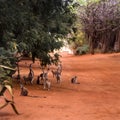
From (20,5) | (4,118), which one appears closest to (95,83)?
(20,5)

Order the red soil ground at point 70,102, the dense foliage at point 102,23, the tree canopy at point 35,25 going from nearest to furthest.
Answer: the red soil ground at point 70,102 < the tree canopy at point 35,25 < the dense foliage at point 102,23

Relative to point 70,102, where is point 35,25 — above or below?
above

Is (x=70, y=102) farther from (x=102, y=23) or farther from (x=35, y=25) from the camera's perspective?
(x=102, y=23)

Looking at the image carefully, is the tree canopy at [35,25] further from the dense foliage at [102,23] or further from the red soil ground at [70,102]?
the dense foliage at [102,23]

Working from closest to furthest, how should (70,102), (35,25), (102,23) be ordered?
(70,102) → (35,25) → (102,23)

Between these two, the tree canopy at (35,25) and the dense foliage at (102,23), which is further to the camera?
the dense foliage at (102,23)

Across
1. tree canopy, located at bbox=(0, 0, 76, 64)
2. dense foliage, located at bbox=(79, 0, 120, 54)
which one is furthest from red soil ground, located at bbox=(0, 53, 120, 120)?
dense foliage, located at bbox=(79, 0, 120, 54)

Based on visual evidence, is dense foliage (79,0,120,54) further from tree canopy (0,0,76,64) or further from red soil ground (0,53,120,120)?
tree canopy (0,0,76,64)

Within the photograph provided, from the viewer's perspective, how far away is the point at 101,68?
27.0 m

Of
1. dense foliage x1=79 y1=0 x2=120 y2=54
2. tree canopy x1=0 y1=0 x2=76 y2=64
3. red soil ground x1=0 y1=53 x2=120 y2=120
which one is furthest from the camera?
dense foliage x1=79 y1=0 x2=120 y2=54

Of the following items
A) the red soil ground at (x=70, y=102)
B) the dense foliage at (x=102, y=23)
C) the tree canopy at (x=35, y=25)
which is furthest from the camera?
the dense foliage at (x=102, y=23)

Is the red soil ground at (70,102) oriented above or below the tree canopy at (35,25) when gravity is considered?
below

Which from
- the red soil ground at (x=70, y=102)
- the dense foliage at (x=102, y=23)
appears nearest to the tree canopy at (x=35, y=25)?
the red soil ground at (x=70, y=102)

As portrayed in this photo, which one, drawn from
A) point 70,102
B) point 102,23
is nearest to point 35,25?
point 70,102
